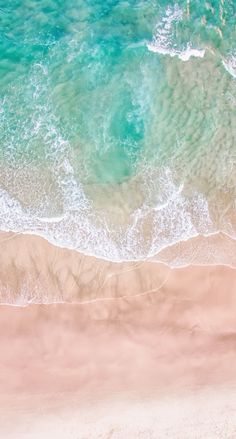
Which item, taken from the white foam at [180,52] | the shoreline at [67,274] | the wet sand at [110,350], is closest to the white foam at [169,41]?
the white foam at [180,52]

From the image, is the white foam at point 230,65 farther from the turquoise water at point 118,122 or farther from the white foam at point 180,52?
the white foam at point 180,52

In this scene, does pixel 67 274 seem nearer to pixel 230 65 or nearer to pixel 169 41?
pixel 169 41

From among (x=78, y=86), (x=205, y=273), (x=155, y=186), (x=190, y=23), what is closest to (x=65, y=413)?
(x=205, y=273)

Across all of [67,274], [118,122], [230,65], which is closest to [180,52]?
[230,65]

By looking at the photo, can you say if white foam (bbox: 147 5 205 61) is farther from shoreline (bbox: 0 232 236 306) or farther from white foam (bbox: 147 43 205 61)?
shoreline (bbox: 0 232 236 306)

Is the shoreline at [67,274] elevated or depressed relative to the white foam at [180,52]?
depressed

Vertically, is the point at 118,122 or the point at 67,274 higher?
the point at 118,122
